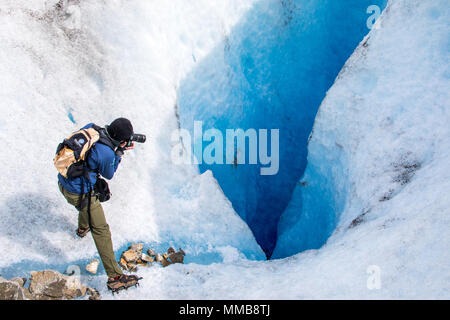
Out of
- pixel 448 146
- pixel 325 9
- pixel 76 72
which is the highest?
pixel 325 9

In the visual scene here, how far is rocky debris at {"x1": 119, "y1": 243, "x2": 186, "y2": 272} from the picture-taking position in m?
3.40

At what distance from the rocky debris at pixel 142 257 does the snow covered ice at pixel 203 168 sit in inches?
6.3

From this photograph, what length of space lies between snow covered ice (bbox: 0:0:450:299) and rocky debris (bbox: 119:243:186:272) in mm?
160

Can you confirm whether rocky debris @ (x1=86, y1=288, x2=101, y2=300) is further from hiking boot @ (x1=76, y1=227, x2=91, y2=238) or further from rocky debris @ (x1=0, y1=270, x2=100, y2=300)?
hiking boot @ (x1=76, y1=227, x2=91, y2=238)

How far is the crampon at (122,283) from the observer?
2.91 metres

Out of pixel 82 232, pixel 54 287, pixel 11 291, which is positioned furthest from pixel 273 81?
pixel 11 291

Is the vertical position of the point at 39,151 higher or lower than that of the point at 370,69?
Result: lower

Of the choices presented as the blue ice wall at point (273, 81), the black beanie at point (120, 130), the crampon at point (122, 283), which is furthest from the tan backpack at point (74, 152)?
the blue ice wall at point (273, 81)

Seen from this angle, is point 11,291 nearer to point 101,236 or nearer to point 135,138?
point 101,236

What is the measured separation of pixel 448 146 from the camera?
11.2ft

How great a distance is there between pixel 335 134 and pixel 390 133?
2.98ft

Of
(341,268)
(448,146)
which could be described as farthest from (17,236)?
(448,146)

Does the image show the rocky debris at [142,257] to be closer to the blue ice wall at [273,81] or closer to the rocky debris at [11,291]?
the rocky debris at [11,291]
